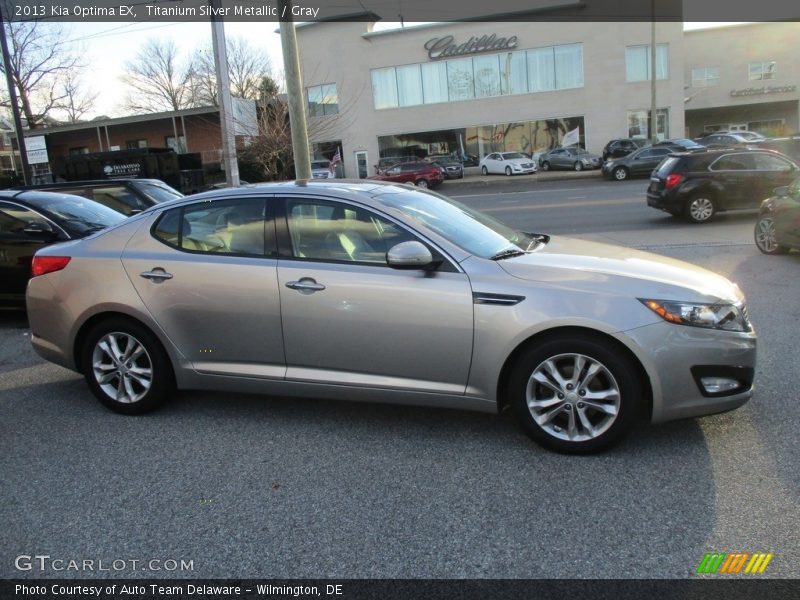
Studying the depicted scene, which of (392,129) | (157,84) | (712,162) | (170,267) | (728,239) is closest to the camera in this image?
(170,267)

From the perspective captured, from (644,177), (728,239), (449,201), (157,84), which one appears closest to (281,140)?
(644,177)

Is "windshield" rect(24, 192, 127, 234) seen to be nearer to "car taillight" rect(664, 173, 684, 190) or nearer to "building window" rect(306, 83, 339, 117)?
"car taillight" rect(664, 173, 684, 190)

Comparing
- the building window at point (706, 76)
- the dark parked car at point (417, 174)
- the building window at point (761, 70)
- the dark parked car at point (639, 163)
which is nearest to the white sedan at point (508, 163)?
the dark parked car at point (417, 174)

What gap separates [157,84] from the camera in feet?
222

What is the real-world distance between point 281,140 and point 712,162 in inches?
770

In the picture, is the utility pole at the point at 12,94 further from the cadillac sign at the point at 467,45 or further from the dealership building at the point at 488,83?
the cadillac sign at the point at 467,45


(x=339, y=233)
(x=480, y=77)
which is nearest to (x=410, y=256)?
(x=339, y=233)

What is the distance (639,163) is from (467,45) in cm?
1764

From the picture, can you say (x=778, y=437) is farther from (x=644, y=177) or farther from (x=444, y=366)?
(x=644, y=177)

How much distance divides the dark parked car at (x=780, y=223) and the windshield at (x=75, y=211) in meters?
8.72

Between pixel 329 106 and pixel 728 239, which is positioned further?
pixel 329 106

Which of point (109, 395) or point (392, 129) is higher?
point (392, 129)

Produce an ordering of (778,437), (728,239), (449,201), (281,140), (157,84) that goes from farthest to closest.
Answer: (157,84), (281,140), (728,239), (449,201), (778,437)

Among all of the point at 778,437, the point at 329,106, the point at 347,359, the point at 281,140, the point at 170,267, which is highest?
the point at 329,106
